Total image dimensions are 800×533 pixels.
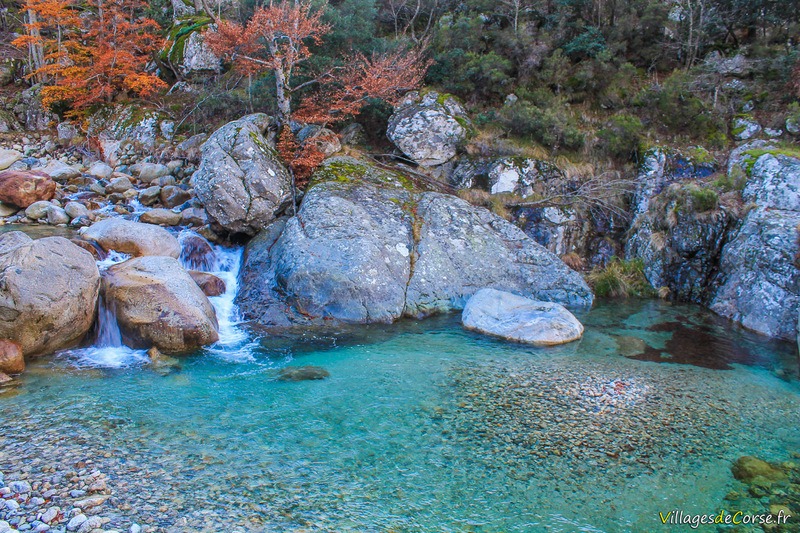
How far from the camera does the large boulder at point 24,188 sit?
49.6ft

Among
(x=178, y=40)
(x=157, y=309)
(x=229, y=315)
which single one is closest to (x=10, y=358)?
(x=157, y=309)

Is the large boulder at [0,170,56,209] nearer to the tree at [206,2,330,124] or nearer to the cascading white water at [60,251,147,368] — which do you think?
the tree at [206,2,330,124]

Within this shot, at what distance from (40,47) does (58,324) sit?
23.9 meters

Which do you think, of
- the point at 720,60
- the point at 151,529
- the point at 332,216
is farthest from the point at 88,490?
the point at 720,60

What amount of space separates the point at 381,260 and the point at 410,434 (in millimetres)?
6136

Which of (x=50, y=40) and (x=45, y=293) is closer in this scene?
(x=45, y=293)

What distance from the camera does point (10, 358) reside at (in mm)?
7562

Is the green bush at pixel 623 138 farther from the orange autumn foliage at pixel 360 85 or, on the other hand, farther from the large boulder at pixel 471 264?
the orange autumn foliage at pixel 360 85

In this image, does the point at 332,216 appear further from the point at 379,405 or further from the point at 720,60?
the point at 720,60

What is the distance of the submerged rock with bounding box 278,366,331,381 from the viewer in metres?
8.05

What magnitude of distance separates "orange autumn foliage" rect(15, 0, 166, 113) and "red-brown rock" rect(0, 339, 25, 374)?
17.1 meters

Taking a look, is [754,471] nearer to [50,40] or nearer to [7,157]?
[7,157]

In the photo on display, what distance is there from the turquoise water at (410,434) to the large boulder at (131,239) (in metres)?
4.65

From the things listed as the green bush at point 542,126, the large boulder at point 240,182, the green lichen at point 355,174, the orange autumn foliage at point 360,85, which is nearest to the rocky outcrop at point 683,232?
the green bush at point 542,126
